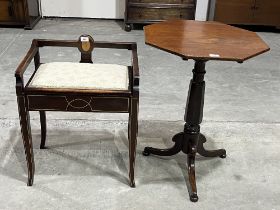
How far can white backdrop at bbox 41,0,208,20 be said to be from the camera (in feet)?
16.6

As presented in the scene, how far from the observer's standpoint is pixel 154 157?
2193mm

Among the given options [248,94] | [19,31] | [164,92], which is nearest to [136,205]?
[164,92]

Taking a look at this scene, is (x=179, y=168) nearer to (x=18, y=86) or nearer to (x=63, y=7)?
(x=18, y=86)

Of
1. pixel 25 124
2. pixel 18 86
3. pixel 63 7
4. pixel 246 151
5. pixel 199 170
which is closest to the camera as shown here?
pixel 18 86

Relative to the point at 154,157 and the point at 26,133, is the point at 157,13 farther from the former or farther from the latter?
the point at 26,133

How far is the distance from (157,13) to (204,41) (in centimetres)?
311

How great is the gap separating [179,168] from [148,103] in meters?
0.85

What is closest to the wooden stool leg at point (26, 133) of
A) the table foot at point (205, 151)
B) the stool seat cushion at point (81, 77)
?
the stool seat cushion at point (81, 77)

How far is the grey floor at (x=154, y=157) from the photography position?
186 centimetres

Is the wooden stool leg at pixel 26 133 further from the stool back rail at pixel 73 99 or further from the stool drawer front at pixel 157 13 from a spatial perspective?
the stool drawer front at pixel 157 13

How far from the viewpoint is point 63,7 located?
511 cm

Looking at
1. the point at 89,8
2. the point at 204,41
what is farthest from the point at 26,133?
the point at 89,8

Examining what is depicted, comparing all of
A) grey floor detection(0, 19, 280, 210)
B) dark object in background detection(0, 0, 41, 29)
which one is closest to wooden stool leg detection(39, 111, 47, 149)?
grey floor detection(0, 19, 280, 210)

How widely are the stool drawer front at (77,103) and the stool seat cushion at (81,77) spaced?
0.05m
